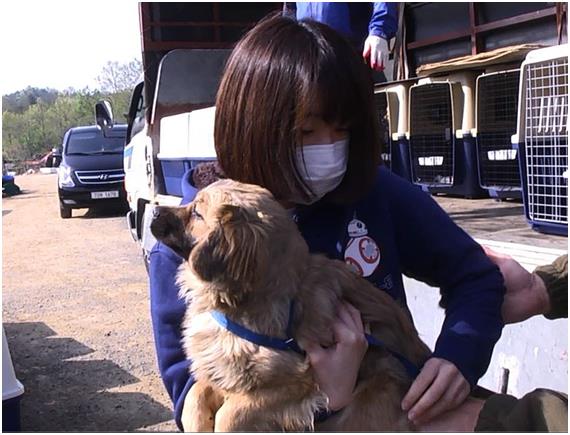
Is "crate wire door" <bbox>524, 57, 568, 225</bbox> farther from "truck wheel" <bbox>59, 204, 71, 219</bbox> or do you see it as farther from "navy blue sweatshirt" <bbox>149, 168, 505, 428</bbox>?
"truck wheel" <bbox>59, 204, 71, 219</bbox>

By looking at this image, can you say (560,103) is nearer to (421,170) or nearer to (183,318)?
(183,318)

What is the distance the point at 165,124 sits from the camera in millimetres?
5742

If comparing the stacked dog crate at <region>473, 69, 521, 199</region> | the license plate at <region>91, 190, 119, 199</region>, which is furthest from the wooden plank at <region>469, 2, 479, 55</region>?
the license plate at <region>91, 190, 119, 199</region>

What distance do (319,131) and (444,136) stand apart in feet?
15.1

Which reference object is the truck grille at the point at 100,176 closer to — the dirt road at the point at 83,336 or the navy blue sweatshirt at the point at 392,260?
the dirt road at the point at 83,336

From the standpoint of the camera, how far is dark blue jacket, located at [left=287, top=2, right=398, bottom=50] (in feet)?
12.1

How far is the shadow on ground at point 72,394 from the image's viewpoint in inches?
165

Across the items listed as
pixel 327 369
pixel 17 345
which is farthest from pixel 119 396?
pixel 327 369

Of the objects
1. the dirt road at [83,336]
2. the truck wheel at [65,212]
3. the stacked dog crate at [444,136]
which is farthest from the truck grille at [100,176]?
A: the stacked dog crate at [444,136]

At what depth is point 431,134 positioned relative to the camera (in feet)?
21.2

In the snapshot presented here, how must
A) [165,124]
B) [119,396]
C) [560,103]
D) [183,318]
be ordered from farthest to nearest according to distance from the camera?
1. [165,124]
2. [119,396]
3. [560,103]
4. [183,318]

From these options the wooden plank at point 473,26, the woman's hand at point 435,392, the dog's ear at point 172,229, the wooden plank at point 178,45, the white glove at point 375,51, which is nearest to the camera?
the woman's hand at point 435,392

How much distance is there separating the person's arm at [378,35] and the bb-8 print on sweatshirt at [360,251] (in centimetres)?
173

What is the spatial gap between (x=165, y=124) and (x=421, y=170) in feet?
7.37
